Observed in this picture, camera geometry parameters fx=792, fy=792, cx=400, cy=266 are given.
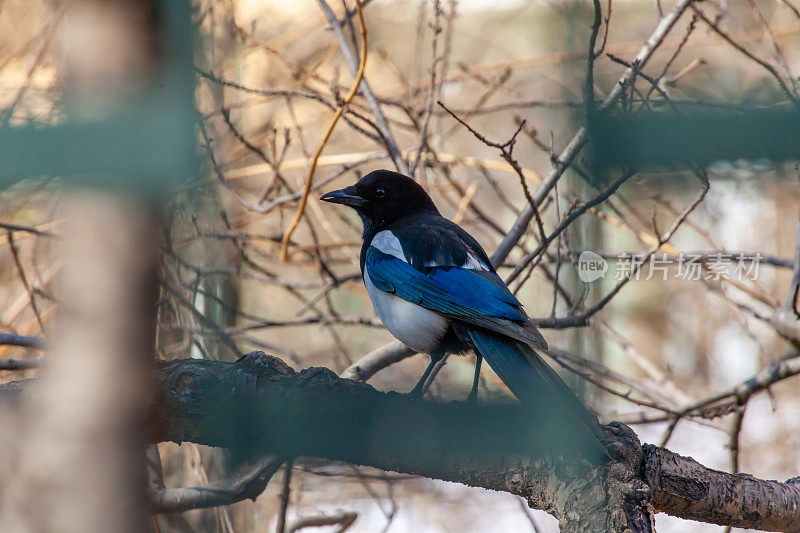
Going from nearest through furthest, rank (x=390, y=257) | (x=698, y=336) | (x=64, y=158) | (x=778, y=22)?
(x=64, y=158) < (x=390, y=257) < (x=778, y=22) < (x=698, y=336)

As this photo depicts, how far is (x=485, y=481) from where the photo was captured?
1565mm

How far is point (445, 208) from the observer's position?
453 centimetres

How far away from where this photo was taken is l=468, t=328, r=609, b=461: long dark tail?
1.25m

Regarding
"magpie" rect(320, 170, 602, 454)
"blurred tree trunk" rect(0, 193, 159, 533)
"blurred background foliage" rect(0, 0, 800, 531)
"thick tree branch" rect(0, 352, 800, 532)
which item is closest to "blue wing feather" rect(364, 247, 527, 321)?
"magpie" rect(320, 170, 602, 454)

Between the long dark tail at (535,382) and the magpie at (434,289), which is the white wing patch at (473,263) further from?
the long dark tail at (535,382)

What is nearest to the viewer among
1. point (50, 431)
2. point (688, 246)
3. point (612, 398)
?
point (50, 431)

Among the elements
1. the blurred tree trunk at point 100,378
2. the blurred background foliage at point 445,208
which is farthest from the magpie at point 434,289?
the blurred tree trunk at point 100,378

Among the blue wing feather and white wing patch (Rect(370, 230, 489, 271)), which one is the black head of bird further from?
the blue wing feather

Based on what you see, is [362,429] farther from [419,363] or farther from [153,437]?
[419,363]

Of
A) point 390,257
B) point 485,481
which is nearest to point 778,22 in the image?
point 390,257

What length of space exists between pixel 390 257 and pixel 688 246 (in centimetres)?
270

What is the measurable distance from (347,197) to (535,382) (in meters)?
1.26

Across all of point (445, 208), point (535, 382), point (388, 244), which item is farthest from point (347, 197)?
point (445, 208)

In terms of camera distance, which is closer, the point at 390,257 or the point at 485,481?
the point at 485,481
